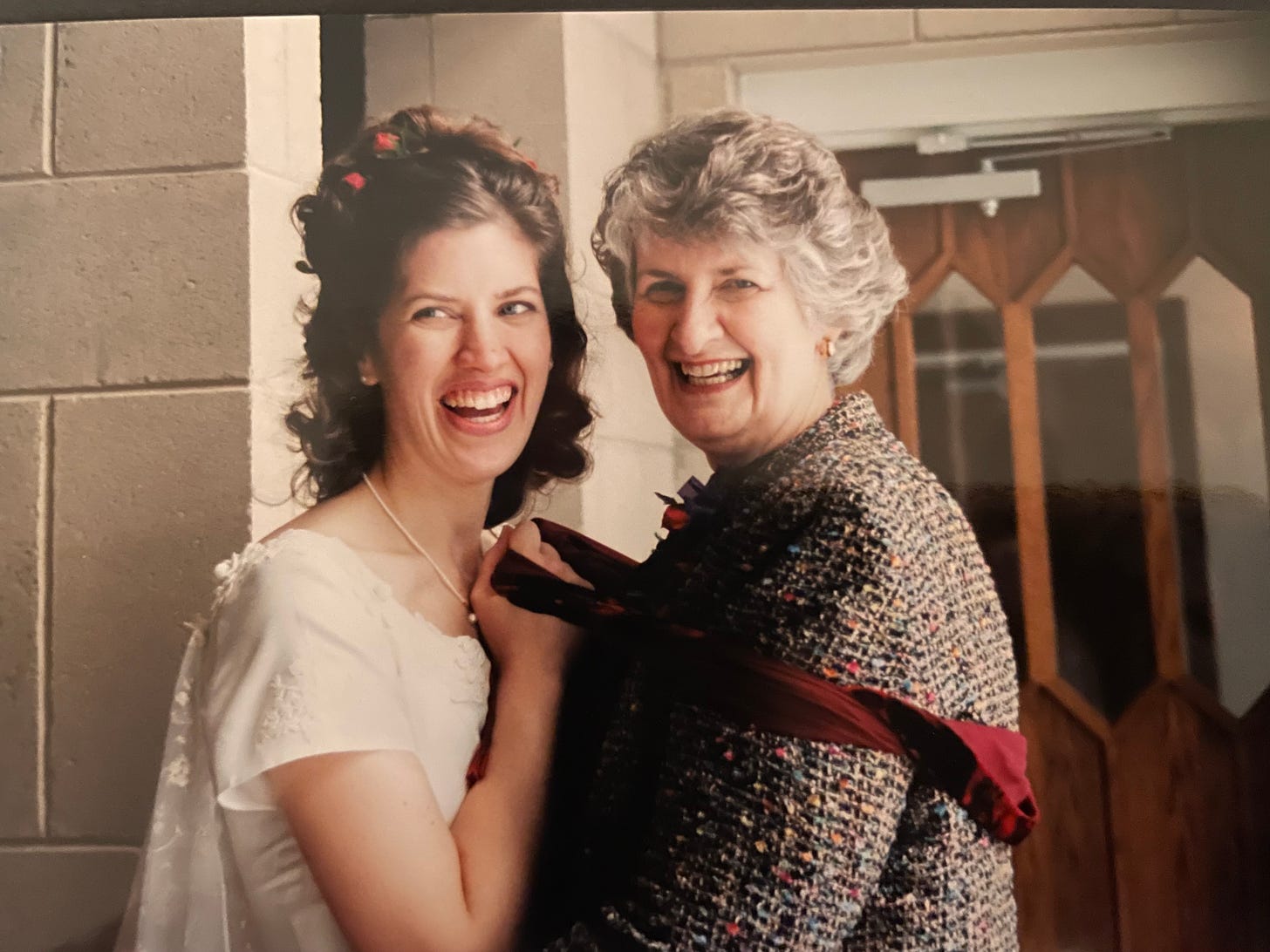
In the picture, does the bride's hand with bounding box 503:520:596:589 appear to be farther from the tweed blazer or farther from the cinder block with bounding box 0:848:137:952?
Result: the cinder block with bounding box 0:848:137:952

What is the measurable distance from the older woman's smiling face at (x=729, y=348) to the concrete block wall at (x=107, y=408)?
0.31m

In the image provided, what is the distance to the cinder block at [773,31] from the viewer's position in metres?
0.87

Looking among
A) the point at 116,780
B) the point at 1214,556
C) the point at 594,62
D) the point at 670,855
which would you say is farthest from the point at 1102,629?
the point at 116,780

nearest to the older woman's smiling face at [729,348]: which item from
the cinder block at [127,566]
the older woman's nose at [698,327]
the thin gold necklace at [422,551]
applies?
the older woman's nose at [698,327]

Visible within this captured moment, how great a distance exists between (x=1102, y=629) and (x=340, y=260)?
683 millimetres

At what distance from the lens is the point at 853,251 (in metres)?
0.85

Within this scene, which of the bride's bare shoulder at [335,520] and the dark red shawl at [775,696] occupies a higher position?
the bride's bare shoulder at [335,520]

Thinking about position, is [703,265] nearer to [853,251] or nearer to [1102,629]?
[853,251]

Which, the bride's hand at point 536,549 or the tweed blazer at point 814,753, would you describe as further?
the bride's hand at point 536,549

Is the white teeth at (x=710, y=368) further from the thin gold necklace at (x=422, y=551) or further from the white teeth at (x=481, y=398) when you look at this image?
the thin gold necklace at (x=422, y=551)

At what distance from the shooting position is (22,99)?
91cm

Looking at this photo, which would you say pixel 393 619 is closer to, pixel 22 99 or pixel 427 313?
pixel 427 313

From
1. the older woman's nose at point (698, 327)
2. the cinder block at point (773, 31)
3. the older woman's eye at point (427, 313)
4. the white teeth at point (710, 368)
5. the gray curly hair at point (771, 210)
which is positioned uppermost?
the cinder block at point (773, 31)

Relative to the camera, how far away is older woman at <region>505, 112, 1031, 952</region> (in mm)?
735
